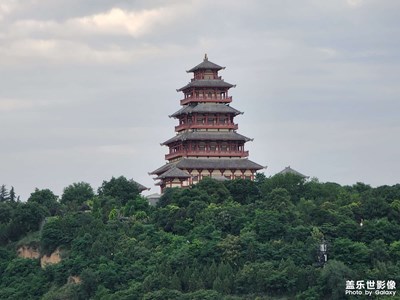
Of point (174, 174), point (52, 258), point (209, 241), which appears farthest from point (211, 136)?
point (209, 241)

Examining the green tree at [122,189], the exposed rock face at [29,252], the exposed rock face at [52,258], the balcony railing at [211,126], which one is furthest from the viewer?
the balcony railing at [211,126]

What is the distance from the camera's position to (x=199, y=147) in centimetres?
13600

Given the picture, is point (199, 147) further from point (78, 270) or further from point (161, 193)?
point (78, 270)

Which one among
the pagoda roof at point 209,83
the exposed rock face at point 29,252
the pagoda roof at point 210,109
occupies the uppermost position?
the pagoda roof at point 209,83

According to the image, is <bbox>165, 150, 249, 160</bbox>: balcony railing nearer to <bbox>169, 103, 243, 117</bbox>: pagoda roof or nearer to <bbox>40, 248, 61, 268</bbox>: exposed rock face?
<bbox>169, 103, 243, 117</bbox>: pagoda roof

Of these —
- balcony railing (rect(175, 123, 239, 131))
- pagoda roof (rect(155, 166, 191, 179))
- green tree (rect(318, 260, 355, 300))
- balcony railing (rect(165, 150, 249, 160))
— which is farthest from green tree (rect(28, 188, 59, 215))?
green tree (rect(318, 260, 355, 300))

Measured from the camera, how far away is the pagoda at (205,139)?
13425 centimetres

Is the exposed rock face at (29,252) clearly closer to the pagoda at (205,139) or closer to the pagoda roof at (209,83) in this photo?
the pagoda at (205,139)

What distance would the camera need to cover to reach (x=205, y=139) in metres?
136

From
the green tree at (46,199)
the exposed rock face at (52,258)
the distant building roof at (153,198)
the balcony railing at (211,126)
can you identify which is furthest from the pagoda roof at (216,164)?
the exposed rock face at (52,258)

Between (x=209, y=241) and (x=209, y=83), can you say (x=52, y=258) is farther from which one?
(x=209, y=83)

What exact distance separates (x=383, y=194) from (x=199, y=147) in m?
19.6

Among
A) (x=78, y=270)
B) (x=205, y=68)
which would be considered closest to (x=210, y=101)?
(x=205, y=68)

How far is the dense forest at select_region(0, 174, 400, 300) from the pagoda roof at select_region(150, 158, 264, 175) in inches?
136
